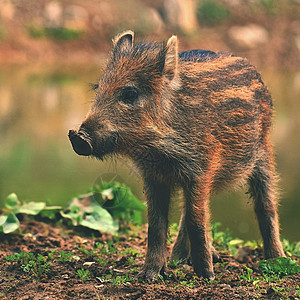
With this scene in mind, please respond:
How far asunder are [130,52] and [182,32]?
1313 centimetres

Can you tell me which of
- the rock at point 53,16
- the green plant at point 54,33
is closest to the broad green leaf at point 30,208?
the green plant at point 54,33

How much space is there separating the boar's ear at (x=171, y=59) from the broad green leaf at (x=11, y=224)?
203 cm

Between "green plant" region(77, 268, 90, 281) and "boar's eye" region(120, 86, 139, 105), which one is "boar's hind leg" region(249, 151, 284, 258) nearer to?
"boar's eye" region(120, 86, 139, 105)

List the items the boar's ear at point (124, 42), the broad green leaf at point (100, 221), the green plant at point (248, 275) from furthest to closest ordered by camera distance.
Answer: the broad green leaf at point (100, 221)
the green plant at point (248, 275)
the boar's ear at point (124, 42)

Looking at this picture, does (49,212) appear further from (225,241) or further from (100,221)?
(225,241)

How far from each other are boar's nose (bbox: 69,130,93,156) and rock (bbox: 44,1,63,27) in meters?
12.8

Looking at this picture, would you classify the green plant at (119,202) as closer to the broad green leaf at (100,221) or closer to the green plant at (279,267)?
the broad green leaf at (100,221)

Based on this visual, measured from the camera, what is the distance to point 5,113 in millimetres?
11195

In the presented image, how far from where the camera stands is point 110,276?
179 inches

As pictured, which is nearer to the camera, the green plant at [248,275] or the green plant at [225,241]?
the green plant at [248,275]

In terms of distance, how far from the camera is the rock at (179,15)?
678 inches

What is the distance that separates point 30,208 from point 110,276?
1.60 metres

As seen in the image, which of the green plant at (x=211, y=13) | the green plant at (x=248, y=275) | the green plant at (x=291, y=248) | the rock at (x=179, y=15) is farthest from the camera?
the green plant at (x=211, y=13)

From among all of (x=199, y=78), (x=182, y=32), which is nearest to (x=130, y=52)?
(x=199, y=78)
